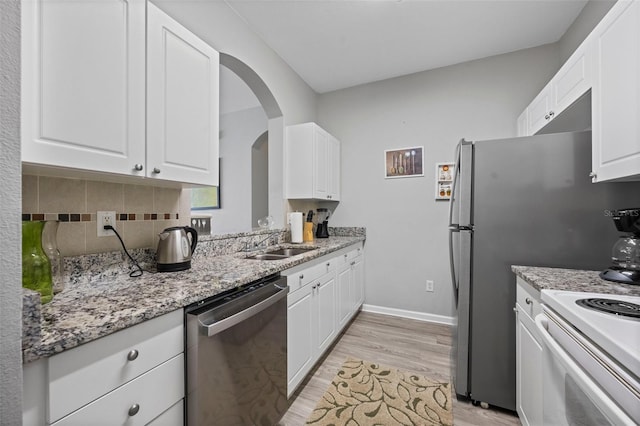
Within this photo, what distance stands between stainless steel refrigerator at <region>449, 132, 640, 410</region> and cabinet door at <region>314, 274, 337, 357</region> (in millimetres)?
955

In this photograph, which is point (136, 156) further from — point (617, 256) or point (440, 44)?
point (440, 44)

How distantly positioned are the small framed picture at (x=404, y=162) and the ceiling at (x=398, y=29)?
906 mm

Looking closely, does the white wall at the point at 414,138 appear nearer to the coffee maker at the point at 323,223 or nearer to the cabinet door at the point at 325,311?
the coffee maker at the point at 323,223

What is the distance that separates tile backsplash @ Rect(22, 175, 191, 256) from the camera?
3.49 ft

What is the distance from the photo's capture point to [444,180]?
9.34 ft

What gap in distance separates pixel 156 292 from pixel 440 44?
3013mm

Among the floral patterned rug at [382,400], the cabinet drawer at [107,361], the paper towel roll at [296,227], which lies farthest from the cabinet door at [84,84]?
the floral patterned rug at [382,400]

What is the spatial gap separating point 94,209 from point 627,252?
2.54 m

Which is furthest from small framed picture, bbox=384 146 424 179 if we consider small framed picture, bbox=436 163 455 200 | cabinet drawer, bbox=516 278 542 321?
cabinet drawer, bbox=516 278 542 321

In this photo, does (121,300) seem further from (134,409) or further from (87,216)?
(87,216)

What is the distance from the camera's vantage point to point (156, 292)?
1.00 metres

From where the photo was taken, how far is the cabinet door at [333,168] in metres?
3.06

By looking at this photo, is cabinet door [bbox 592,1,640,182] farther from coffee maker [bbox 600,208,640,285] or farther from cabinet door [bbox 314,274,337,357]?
cabinet door [bbox 314,274,337,357]

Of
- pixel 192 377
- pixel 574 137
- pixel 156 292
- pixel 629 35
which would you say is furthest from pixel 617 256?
pixel 156 292
